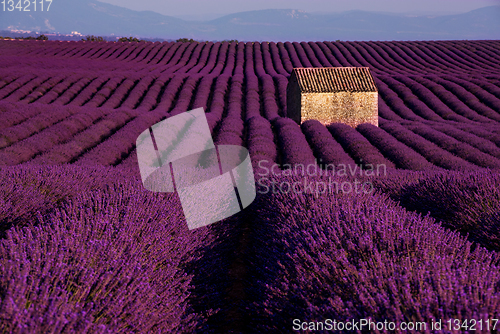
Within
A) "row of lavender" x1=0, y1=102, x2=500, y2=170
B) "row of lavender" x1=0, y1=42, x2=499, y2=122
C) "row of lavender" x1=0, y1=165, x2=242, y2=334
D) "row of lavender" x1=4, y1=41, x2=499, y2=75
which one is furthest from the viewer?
"row of lavender" x1=4, y1=41, x2=499, y2=75

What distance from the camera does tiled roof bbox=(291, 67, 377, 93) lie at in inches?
655

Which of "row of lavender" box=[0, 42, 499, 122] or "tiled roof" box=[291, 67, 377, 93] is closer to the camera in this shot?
"tiled roof" box=[291, 67, 377, 93]

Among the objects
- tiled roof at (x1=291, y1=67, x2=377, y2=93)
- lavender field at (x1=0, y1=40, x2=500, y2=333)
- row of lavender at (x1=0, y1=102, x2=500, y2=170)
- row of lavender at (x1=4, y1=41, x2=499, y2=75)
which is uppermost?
row of lavender at (x1=4, y1=41, x2=499, y2=75)

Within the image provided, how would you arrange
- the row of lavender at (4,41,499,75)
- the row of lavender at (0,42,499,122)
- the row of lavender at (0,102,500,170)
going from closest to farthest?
1. the row of lavender at (0,102,500,170)
2. the row of lavender at (0,42,499,122)
3. the row of lavender at (4,41,499,75)

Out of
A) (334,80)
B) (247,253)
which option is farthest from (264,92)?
(247,253)

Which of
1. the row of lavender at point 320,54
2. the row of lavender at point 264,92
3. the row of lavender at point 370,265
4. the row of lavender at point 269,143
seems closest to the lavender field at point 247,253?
the row of lavender at point 370,265

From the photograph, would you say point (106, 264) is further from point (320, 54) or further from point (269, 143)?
point (320, 54)

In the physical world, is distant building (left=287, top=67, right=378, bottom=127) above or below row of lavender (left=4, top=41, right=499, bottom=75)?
below

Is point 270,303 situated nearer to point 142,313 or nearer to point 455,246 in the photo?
point 142,313

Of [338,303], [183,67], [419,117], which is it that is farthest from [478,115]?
[183,67]

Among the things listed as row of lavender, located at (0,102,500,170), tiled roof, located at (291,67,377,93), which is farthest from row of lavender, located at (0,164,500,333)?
tiled roof, located at (291,67,377,93)

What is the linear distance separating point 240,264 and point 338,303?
2.60m

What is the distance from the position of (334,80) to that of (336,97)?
107cm

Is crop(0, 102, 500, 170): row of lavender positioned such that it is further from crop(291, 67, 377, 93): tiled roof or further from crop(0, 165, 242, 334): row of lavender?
crop(0, 165, 242, 334): row of lavender
